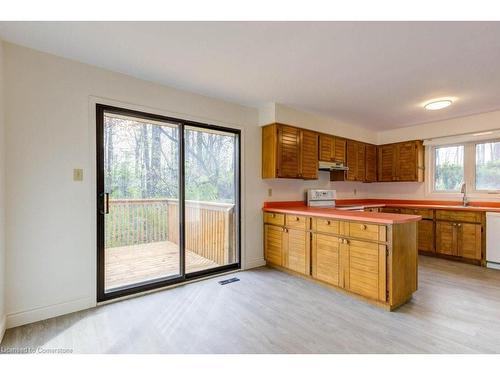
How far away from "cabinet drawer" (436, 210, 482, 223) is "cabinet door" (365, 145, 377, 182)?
1.29 m

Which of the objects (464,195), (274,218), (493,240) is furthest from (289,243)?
(464,195)

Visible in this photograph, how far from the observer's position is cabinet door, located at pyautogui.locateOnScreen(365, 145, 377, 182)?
199 inches

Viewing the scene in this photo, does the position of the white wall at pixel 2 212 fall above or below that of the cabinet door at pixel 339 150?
below

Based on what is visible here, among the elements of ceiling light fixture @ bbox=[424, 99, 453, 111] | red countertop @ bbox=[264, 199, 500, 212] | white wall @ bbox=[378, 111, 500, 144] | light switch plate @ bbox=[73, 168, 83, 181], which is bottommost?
red countertop @ bbox=[264, 199, 500, 212]

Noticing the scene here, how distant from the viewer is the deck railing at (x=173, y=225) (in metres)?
2.74

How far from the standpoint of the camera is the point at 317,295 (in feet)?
9.08

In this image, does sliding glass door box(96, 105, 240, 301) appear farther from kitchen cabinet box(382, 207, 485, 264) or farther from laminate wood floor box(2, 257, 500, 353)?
kitchen cabinet box(382, 207, 485, 264)

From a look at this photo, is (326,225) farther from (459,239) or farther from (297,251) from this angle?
(459,239)

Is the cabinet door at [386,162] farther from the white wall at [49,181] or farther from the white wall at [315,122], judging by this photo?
the white wall at [49,181]

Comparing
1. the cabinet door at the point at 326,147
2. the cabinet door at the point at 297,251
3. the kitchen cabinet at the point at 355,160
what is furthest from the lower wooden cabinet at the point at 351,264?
the kitchen cabinet at the point at 355,160

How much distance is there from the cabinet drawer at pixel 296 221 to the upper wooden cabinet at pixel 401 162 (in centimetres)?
282

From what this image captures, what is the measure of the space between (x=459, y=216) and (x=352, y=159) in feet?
6.00

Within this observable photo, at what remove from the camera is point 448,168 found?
464cm

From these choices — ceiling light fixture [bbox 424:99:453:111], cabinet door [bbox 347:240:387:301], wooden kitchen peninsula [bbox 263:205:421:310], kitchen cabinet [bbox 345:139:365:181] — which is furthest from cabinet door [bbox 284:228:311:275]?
ceiling light fixture [bbox 424:99:453:111]
